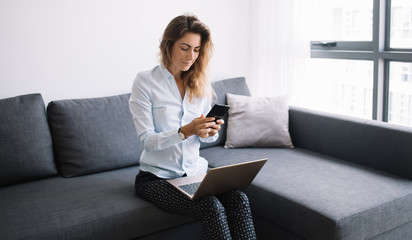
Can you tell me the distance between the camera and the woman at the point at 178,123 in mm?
2043

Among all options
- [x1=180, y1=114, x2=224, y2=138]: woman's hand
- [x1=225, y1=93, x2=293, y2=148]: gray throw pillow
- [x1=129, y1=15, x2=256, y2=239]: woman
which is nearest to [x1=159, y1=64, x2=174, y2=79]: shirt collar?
[x1=129, y1=15, x2=256, y2=239]: woman

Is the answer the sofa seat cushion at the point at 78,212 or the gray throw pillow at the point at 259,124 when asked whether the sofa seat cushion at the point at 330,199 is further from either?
the sofa seat cushion at the point at 78,212

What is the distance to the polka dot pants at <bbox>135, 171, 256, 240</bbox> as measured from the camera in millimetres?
1926

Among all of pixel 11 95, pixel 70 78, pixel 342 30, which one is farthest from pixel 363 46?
pixel 11 95

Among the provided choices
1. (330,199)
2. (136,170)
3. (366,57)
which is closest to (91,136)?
(136,170)

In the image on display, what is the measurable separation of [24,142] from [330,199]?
1.62 meters

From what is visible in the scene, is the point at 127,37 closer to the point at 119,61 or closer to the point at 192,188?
the point at 119,61

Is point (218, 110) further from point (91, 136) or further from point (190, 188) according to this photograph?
point (91, 136)

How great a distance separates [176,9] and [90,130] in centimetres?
113

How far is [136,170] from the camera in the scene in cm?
272

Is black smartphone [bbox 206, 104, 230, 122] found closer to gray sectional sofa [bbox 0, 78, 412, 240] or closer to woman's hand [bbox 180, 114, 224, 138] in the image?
woman's hand [bbox 180, 114, 224, 138]

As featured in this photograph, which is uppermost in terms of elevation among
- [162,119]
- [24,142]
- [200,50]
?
[200,50]

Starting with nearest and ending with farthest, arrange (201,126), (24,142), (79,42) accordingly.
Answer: (201,126)
(24,142)
(79,42)

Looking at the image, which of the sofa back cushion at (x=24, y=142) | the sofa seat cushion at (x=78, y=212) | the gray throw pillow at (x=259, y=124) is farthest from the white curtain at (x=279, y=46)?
the sofa back cushion at (x=24, y=142)
